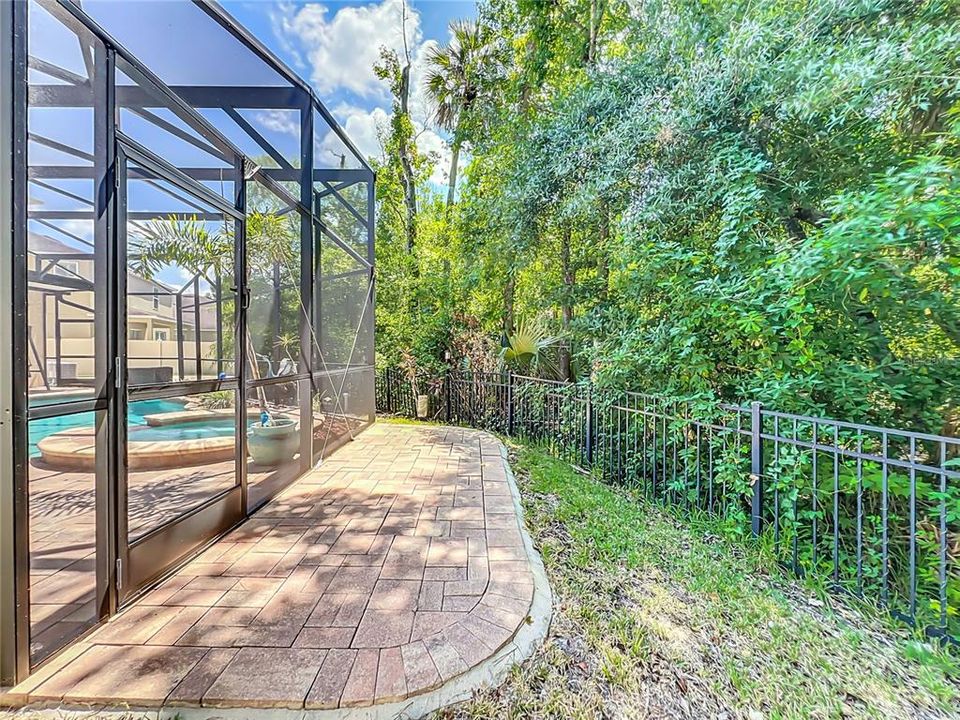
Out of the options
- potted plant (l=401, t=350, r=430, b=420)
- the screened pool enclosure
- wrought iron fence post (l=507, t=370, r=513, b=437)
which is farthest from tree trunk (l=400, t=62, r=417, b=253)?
the screened pool enclosure

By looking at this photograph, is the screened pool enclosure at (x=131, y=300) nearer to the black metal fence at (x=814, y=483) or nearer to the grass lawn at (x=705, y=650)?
the grass lawn at (x=705, y=650)

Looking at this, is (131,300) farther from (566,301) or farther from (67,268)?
(566,301)

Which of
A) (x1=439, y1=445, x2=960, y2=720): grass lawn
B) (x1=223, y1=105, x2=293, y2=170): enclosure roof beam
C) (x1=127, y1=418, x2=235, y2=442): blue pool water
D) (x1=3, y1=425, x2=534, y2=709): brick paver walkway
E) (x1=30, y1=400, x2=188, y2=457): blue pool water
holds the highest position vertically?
(x1=223, y1=105, x2=293, y2=170): enclosure roof beam

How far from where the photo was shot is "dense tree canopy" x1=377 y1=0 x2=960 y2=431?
2541mm

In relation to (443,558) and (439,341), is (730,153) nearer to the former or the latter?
(443,558)

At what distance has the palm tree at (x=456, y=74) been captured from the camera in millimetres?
8758

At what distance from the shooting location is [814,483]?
258cm

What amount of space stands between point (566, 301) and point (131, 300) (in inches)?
205

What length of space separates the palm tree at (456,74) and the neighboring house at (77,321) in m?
8.36

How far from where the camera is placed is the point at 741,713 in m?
1.56

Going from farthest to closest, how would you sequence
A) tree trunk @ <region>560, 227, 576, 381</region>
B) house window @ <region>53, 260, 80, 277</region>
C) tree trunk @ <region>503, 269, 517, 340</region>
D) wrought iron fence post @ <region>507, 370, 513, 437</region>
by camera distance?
tree trunk @ <region>503, 269, 517, 340</region>, wrought iron fence post @ <region>507, 370, 513, 437</region>, tree trunk @ <region>560, 227, 576, 381</region>, house window @ <region>53, 260, 80, 277</region>

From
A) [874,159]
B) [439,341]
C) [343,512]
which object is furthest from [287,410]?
[874,159]

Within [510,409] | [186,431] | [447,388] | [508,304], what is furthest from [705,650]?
[447,388]

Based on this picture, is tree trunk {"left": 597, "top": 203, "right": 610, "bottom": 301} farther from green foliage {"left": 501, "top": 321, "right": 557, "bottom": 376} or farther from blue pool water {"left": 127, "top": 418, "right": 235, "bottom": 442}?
blue pool water {"left": 127, "top": 418, "right": 235, "bottom": 442}
